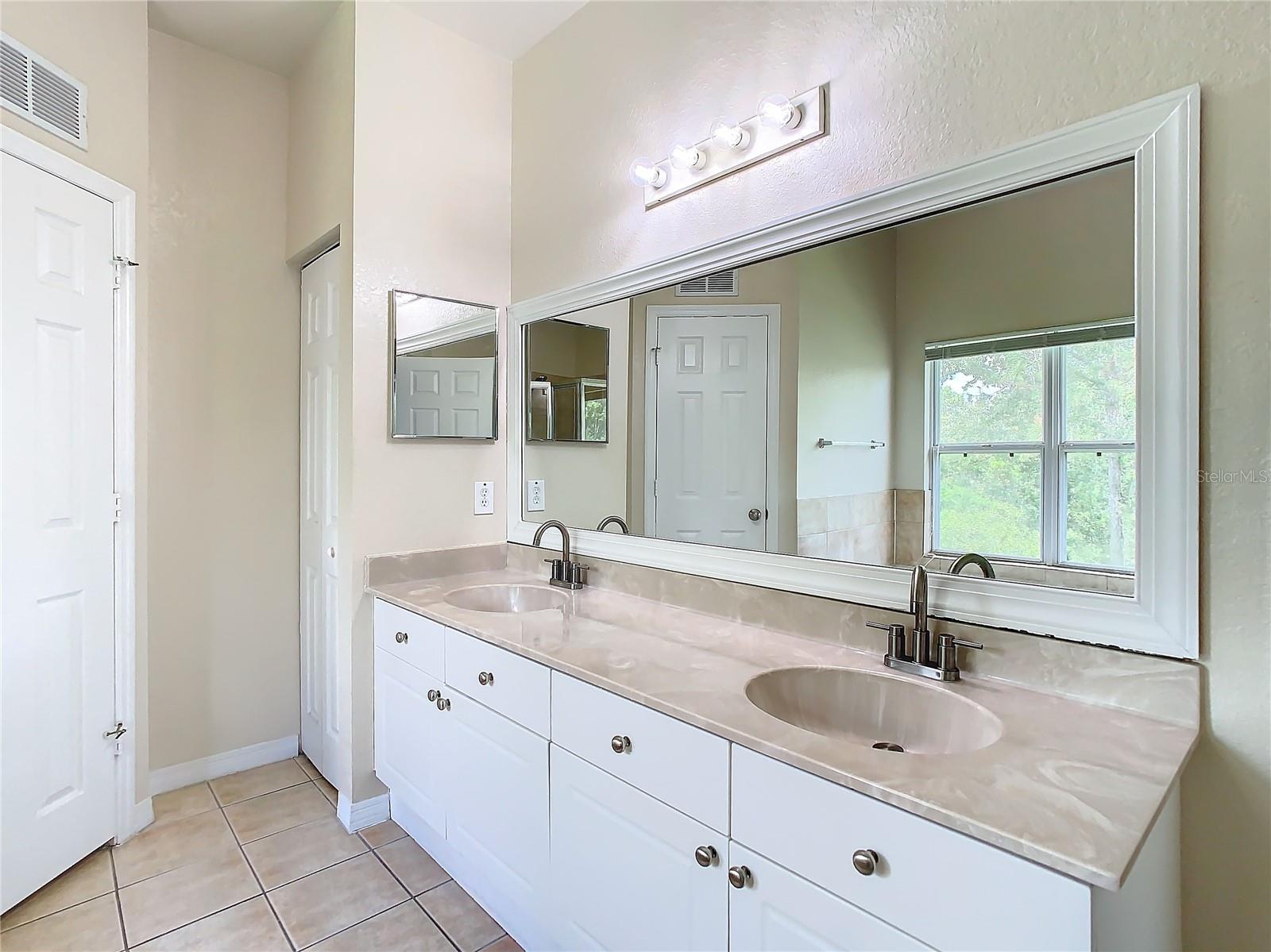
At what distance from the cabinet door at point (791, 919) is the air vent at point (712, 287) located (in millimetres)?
1316

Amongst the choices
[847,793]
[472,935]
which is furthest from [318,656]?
[847,793]

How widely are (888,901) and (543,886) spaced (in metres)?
0.90

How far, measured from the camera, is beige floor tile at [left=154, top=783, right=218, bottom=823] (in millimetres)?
2250

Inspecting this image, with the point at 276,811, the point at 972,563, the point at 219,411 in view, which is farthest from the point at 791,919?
the point at 219,411

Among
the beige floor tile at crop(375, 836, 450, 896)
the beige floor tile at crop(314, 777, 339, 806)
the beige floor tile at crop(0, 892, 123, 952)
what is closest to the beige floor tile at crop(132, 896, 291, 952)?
the beige floor tile at crop(0, 892, 123, 952)

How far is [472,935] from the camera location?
1683 mm

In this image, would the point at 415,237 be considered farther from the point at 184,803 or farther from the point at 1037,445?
the point at 184,803

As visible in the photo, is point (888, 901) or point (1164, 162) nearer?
point (888, 901)

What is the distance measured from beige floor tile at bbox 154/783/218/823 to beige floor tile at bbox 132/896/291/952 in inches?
26.0

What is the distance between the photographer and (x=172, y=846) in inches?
81.4

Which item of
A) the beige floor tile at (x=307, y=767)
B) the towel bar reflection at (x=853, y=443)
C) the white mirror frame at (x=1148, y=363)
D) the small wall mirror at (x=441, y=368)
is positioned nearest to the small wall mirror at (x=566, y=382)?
the small wall mirror at (x=441, y=368)

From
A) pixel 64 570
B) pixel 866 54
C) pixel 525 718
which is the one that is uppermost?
pixel 866 54

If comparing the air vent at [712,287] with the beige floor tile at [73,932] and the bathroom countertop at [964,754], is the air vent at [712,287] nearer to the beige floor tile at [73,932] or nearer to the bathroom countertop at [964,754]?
the bathroom countertop at [964,754]

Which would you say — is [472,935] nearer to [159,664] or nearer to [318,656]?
[318,656]
